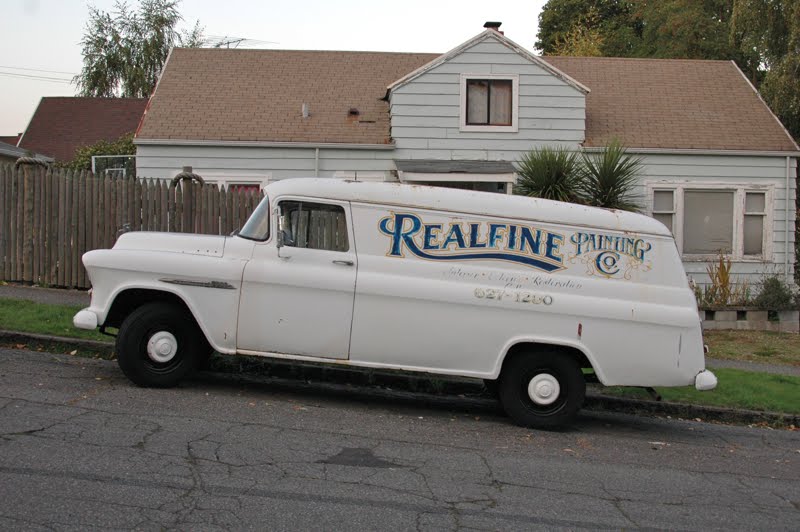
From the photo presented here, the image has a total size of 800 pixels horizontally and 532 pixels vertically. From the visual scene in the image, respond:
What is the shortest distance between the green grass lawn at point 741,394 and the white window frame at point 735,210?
666 cm

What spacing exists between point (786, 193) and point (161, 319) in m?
13.6

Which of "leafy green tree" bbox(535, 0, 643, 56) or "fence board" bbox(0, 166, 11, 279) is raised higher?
"leafy green tree" bbox(535, 0, 643, 56)

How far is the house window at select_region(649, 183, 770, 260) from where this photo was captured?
56.5ft

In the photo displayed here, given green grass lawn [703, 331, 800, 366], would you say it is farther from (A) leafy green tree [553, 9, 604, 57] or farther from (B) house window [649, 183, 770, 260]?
(A) leafy green tree [553, 9, 604, 57]

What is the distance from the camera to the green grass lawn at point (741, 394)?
9594 mm

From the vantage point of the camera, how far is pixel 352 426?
755cm

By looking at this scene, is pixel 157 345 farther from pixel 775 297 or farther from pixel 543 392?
pixel 775 297

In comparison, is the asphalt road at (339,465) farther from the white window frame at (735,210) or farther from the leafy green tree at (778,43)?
the leafy green tree at (778,43)

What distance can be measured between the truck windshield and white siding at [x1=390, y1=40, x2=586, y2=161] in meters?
8.69

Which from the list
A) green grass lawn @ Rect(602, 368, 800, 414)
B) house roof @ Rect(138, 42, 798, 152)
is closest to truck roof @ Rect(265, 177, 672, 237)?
green grass lawn @ Rect(602, 368, 800, 414)

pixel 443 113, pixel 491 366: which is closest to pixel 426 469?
pixel 491 366

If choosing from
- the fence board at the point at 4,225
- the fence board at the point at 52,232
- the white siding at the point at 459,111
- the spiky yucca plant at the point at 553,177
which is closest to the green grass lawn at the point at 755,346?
the spiky yucca plant at the point at 553,177

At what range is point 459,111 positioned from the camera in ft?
55.9

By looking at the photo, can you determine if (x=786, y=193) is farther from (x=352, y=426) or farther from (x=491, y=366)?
(x=352, y=426)
